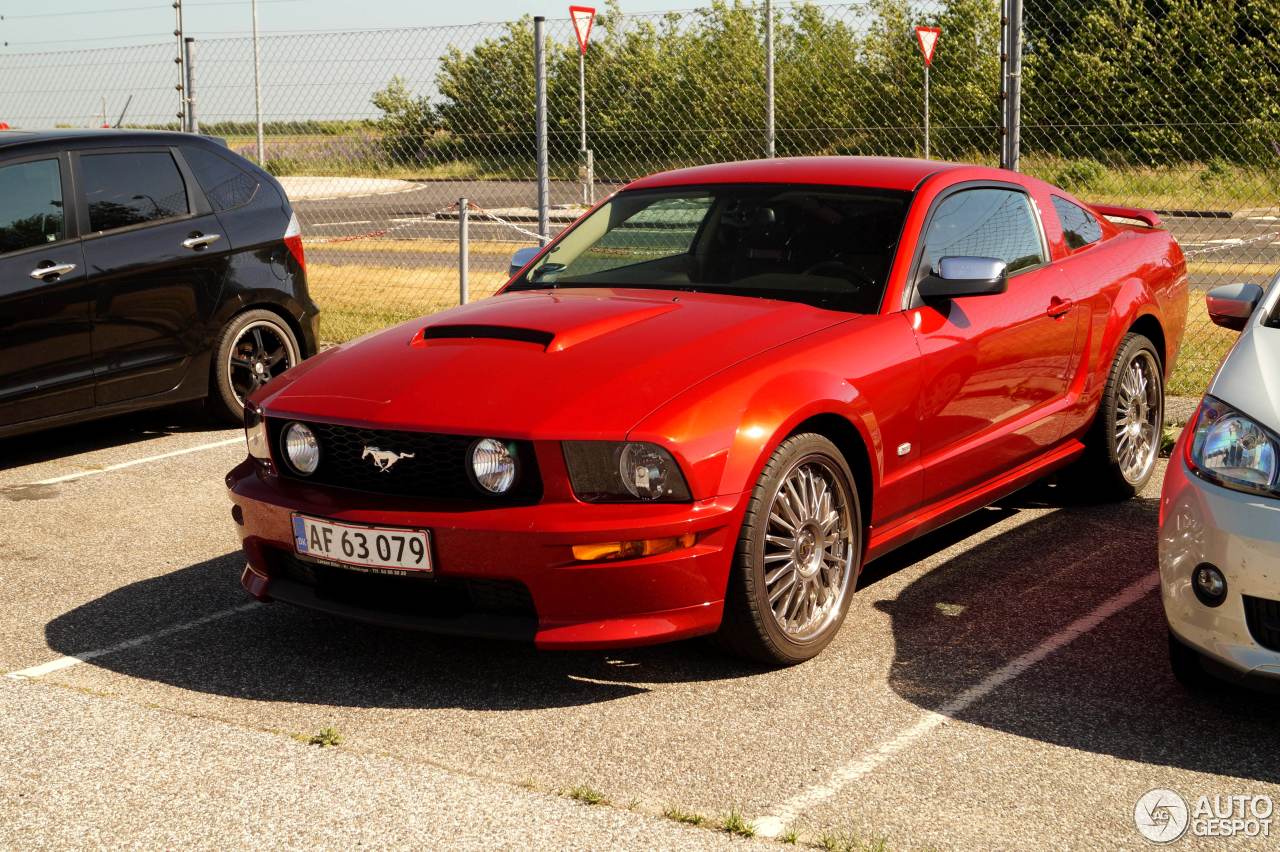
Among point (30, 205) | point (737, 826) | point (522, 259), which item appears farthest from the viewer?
point (30, 205)

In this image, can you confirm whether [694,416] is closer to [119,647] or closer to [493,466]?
[493,466]

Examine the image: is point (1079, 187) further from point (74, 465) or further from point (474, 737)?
point (474, 737)

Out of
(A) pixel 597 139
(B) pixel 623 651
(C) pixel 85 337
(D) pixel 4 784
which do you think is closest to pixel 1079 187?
(A) pixel 597 139

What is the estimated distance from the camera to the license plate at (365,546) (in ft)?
13.7

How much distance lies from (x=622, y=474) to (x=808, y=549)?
76cm

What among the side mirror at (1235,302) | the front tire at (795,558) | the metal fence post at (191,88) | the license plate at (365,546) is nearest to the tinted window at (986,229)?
the side mirror at (1235,302)

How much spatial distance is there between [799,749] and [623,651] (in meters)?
0.96

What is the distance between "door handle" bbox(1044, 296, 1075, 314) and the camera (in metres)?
5.78

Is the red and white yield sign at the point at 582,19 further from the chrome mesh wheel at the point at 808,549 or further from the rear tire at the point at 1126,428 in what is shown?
the chrome mesh wheel at the point at 808,549

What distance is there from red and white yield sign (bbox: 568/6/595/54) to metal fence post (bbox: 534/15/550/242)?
4.38 feet

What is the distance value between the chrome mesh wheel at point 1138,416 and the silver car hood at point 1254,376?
6.20 ft

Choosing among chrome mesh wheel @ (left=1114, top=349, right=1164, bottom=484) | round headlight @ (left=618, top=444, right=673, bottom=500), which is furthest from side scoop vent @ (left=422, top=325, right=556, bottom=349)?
chrome mesh wheel @ (left=1114, top=349, right=1164, bottom=484)

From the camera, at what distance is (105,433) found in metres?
8.49

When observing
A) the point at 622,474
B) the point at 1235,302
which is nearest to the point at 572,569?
the point at 622,474
